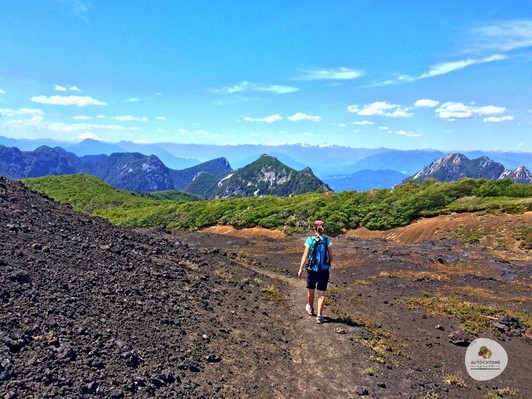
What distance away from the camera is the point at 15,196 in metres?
14.3

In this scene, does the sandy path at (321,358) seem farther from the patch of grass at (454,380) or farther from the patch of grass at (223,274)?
the patch of grass at (223,274)

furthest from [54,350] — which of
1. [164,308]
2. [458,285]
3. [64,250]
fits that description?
[458,285]

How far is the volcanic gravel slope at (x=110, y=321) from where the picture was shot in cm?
638

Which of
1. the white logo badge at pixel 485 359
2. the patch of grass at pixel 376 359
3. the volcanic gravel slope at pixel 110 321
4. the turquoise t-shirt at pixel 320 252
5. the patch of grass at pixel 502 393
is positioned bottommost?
the white logo badge at pixel 485 359

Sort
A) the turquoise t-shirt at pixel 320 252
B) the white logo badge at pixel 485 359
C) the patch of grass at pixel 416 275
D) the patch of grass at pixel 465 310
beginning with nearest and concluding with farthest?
the white logo badge at pixel 485 359 → the turquoise t-shirt at pixel 320 252 → the patch of grass at pixel 465 310 → the patch of grass at pixel 416 275

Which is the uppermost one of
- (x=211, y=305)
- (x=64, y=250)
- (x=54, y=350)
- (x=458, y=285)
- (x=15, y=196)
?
(x=15, y=196)

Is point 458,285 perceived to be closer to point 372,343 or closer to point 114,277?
point 372,343

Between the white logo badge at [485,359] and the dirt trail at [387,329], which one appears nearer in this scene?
the dirt trail at [387,329]

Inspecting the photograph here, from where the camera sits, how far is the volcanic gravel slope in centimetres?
638

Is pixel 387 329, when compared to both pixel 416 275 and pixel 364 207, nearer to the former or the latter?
pixel 416 275

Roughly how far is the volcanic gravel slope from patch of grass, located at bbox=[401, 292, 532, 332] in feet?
21.4

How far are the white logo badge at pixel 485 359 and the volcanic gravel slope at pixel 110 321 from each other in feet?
16.5

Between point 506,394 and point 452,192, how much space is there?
34840 mm

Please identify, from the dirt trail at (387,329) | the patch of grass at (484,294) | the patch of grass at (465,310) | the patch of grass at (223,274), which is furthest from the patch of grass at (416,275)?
the patch of grass at (223,274)
